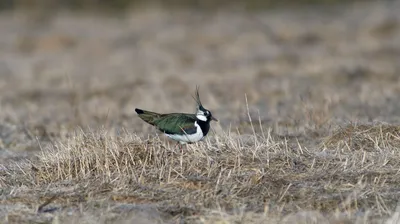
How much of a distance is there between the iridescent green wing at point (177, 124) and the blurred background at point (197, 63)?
1.92 metres

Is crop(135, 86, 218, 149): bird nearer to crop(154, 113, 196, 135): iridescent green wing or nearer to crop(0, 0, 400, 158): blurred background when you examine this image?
crop(154, 113, 196, 135): iridescent green wing

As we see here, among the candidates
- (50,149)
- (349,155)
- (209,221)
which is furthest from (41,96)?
(209,221)

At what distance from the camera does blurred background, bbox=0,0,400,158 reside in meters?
14.0

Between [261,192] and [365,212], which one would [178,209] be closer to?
[261,192]

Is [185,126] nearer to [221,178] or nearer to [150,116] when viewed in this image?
[150,116]

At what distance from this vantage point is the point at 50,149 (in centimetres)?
950

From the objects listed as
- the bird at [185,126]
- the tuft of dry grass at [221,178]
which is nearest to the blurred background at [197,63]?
the bird at [185,126]

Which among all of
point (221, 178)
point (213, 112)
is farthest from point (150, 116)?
point (213, 112)

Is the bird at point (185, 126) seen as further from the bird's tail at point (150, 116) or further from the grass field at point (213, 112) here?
the grass field at point (213, 112)

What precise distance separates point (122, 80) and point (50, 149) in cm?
1088

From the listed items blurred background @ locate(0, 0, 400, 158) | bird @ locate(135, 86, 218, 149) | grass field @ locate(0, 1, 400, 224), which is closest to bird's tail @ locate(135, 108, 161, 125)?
bird @ locate(135, 86, 218, 149)

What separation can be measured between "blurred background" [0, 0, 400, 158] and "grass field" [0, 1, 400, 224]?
0.06 m

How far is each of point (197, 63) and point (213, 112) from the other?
830 cm

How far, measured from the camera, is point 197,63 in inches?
899
